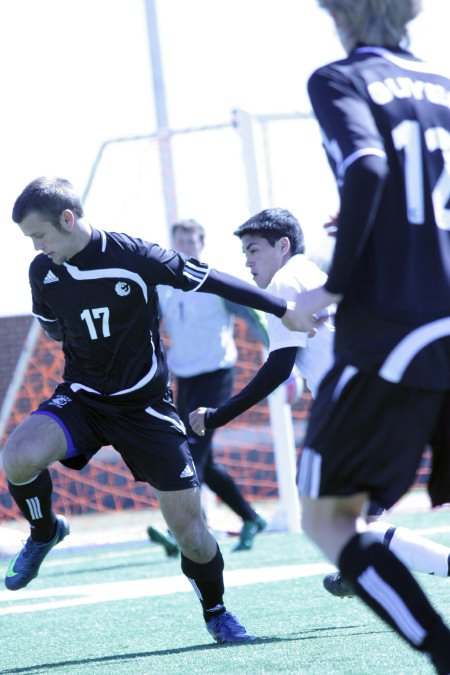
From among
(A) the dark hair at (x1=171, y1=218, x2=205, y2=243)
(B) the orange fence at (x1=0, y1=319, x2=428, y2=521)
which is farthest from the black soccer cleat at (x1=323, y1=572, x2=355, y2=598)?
(B) the orange fence at (x1=0, y1=319, x2=428, y2=521)

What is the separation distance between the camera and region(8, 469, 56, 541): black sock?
494cm

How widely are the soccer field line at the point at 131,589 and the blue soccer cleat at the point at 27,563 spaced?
1230mm

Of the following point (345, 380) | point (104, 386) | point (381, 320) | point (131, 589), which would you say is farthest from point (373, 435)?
point (131, 589)

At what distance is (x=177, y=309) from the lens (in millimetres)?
8555

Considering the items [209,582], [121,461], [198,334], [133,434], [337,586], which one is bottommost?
[121,461]

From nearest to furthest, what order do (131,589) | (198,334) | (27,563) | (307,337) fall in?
1. (307,337)
2. (27,563)
3. (131,589)
4. (198,334)

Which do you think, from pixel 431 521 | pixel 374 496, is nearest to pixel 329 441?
pixel 374 496

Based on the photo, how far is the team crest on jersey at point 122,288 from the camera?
191 inches

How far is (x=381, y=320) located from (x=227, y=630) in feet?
7.08

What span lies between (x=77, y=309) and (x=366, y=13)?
2170 millimetres

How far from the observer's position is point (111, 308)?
4883mm

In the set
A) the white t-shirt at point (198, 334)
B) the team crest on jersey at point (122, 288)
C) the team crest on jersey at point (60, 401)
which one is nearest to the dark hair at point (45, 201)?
the team crest on jersey at point (122, 288)

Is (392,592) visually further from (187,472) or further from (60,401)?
(60,401)

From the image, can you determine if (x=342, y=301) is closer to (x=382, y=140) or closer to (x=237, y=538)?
(x=382, y=140)
